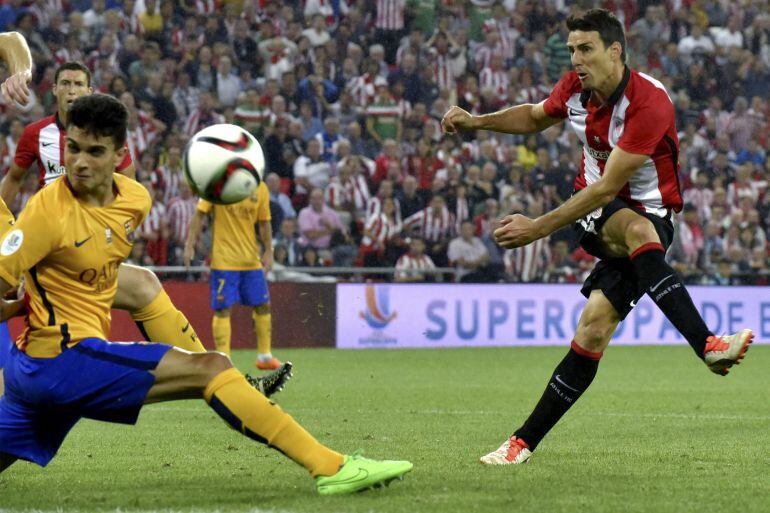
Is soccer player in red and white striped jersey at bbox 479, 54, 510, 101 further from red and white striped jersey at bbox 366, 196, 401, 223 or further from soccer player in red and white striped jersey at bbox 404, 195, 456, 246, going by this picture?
red and white striped jersey at bbox 366, 196, 401, 223

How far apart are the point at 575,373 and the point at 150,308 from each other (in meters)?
2.20

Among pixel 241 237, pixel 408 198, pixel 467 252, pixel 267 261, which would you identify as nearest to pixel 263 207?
pixel 241 237

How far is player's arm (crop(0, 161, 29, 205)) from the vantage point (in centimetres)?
757

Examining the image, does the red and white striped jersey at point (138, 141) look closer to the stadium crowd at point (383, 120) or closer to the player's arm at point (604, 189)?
the stadium crowd at point (383, 120)

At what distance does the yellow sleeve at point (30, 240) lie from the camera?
15.4ft

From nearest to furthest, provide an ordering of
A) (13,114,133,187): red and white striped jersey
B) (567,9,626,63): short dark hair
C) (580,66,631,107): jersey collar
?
(567,9,626,63): short dark hair → (580,66,631,107): jersey collar → (13,114,133,187): red and white striped jersey

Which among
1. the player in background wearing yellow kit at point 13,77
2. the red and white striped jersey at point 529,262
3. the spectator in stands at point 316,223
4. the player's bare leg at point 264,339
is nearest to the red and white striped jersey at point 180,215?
the spectator in stands at point 316,223

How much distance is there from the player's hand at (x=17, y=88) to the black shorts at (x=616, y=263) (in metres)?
2.82

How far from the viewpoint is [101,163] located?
195 inches

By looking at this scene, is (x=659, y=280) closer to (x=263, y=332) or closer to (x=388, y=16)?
(x=263, y=332)

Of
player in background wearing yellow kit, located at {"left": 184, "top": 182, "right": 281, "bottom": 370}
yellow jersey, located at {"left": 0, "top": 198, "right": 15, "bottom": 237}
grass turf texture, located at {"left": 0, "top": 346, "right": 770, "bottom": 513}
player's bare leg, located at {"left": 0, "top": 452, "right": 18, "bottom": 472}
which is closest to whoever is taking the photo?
grass turf texture, located at {"left": 0, "top": 346, "right": 770, "bottom": 513}

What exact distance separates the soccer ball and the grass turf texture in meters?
1.28

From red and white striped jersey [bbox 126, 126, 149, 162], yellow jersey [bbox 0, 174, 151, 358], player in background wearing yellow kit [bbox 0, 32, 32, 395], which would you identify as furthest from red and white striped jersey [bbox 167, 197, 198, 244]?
yellow jersey [bbox 0, 174, 151, 358]

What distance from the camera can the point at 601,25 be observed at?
627 centimetres
